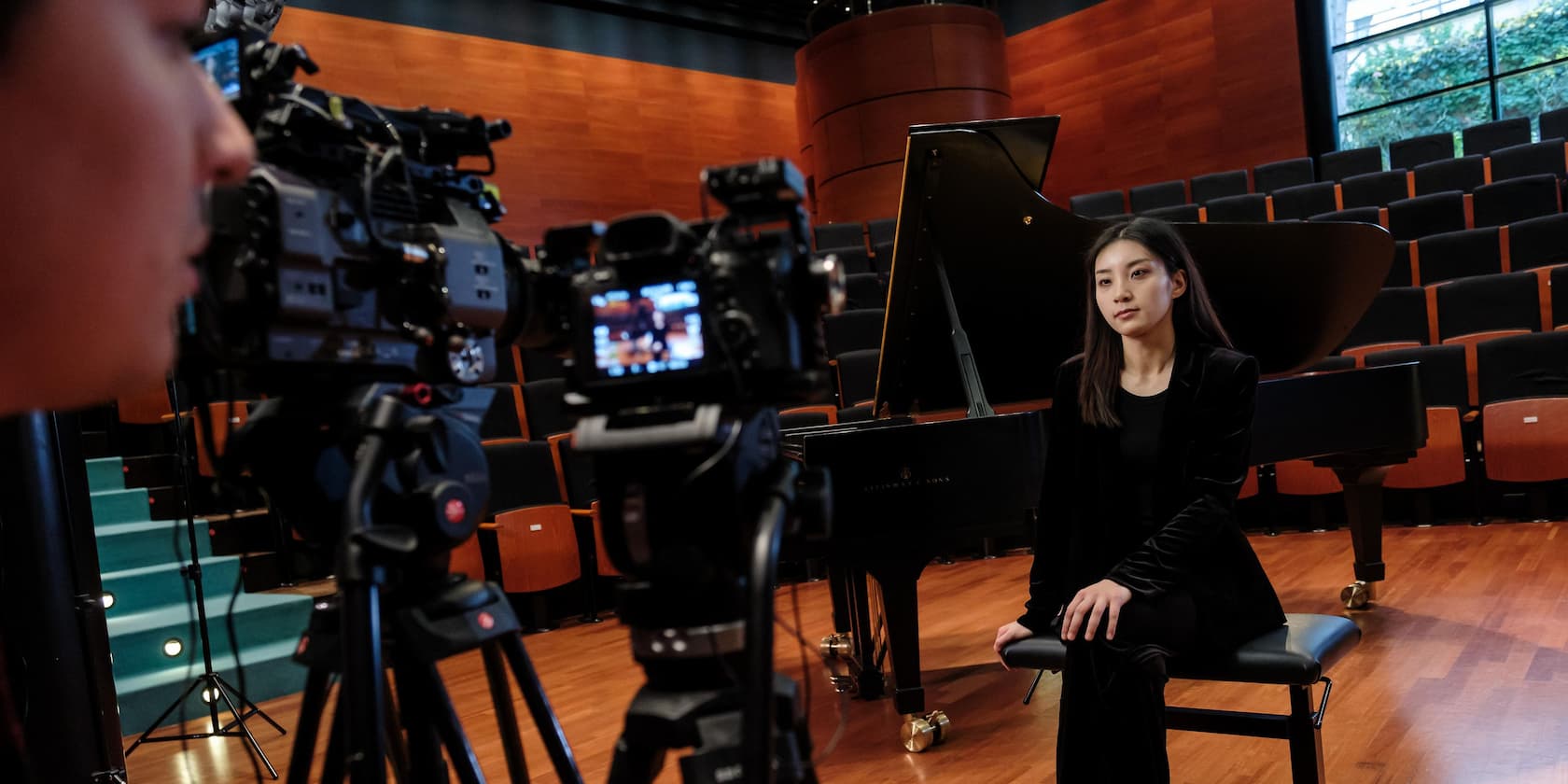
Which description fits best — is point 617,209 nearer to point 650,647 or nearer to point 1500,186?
point 1500,186

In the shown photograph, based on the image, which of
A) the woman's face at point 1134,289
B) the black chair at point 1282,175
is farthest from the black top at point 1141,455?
the black chair at point 1282,175

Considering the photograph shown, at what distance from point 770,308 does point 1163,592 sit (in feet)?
3.68

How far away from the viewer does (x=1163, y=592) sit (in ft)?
5.69

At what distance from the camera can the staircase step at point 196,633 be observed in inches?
127

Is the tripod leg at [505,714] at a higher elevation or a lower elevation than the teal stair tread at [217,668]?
higher

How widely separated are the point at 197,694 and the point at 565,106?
17.4 ft

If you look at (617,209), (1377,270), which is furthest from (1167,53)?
(1377,270)

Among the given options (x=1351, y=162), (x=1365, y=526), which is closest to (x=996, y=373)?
(x=1365, y=526)

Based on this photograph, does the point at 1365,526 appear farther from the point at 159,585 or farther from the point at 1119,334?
the point at 159,585

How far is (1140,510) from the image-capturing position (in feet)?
6.16

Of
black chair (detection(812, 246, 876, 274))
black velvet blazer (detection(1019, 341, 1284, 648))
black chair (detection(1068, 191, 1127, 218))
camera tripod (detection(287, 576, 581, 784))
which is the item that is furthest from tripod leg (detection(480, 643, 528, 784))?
black chair (detection(1068, 191, 1127, 218))

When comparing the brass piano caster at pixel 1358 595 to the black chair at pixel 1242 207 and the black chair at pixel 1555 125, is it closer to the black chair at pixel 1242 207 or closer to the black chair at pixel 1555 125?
the black chair at pixel 1242 207

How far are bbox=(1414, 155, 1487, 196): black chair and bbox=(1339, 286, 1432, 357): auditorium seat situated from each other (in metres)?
1.63

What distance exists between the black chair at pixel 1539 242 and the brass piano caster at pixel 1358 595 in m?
2.66
